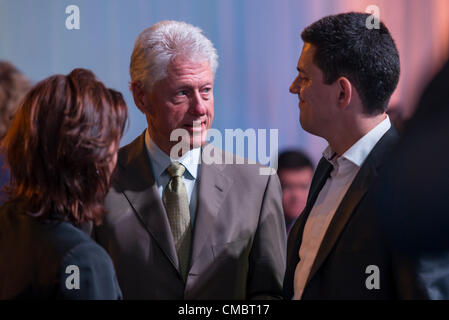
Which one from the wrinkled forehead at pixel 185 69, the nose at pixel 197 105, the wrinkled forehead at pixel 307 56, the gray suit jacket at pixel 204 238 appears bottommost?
the gray suit jacket at pixel 204 238

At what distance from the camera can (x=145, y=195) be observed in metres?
1.97

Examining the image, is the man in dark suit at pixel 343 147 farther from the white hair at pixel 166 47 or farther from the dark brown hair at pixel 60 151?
the dark brown hair at pixel 60 151

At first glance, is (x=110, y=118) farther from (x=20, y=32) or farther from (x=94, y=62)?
(x=20, y=32)

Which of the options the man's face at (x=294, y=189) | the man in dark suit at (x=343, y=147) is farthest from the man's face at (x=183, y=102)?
the man's face at (x=294, y=189)

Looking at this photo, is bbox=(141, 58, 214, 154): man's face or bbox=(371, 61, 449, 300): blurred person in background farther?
bbox=(141, 58, 214, 154): man's face

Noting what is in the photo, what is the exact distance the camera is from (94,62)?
232 cm

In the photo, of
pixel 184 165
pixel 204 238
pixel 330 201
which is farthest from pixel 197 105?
pixel 330 201

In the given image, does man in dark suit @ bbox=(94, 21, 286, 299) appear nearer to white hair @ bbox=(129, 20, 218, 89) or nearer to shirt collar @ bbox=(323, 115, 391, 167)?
white hair @ bbox=(129, 20, 218, 89)

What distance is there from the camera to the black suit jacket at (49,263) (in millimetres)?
1426

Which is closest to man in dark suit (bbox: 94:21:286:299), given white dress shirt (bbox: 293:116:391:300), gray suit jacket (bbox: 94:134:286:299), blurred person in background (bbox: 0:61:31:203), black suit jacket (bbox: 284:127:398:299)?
gray suit jacket (bbox: 94:134:286:299)

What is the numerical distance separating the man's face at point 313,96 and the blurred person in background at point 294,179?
1.52 feet

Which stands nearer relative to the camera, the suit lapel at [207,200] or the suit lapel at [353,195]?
the suit lapel at [353,195]

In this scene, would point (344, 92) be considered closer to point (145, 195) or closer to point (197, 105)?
point (197, 105)

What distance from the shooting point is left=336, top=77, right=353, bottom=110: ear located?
1.87 meters
